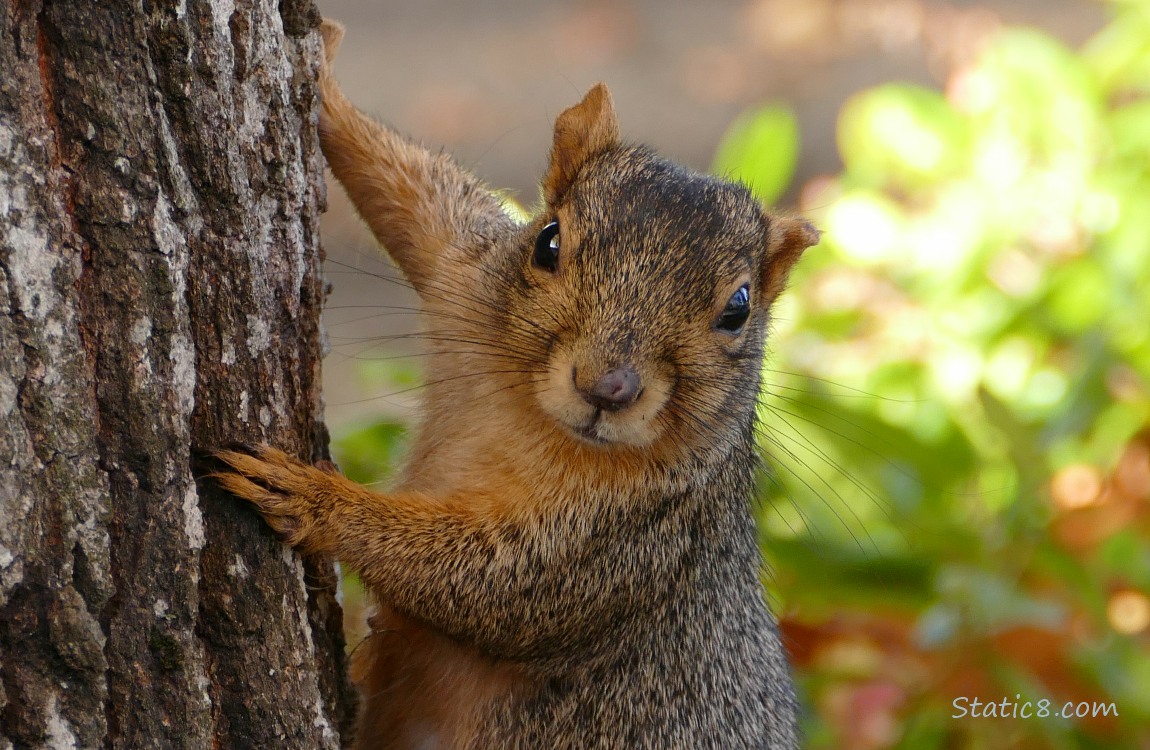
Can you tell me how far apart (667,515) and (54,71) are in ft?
3.82

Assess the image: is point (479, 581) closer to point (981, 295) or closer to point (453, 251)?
point (453, 251)

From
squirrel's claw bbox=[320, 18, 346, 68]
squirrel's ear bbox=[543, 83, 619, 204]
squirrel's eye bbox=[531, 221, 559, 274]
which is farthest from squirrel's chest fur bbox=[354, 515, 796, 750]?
squirrel's claw bbox=[320, 18, 346, 68]

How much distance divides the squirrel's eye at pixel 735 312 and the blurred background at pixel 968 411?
30 cm

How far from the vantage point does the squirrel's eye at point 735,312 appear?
2.02 m

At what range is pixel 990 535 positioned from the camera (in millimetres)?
2650

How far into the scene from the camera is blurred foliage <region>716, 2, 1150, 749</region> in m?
2.50

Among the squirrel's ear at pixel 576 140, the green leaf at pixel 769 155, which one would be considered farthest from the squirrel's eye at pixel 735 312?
the green leaf at pixel 769 155

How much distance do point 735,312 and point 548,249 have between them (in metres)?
0.34

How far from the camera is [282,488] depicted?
5.37ft

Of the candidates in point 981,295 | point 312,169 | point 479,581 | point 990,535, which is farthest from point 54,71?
point 981,295

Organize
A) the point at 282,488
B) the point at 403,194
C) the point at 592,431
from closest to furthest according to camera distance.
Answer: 1. the point at 282,488
2. the point at 592,431
3. the point at 403,194

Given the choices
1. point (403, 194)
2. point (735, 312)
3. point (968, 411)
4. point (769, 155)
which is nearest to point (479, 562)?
point (735, 312)

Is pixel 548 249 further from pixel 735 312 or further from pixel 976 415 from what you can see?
pixel 976 415

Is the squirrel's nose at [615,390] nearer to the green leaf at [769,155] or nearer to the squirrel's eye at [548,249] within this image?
the squirrel's eye at [548,249]
